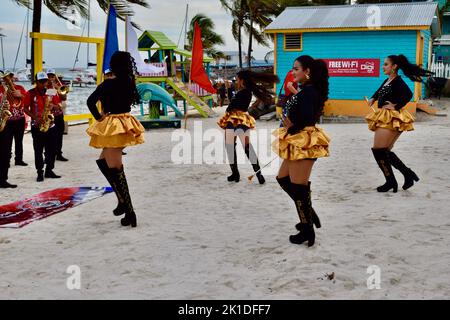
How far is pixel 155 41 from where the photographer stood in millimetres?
22484

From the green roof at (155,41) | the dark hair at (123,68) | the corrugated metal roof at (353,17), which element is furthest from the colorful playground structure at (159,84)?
the dark hair at (123,68)

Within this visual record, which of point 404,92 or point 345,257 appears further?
point 404,92

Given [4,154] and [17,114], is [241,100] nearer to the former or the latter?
[4,154]

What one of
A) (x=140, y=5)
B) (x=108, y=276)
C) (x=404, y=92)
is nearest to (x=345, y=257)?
(x=108, y=276)

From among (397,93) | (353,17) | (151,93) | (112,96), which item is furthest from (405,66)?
(353,17)

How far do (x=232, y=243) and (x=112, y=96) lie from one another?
2.02 m

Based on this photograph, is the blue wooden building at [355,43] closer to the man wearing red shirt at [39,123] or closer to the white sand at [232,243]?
the white sand at [232,243]

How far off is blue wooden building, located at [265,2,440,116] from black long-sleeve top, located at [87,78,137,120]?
1386cm

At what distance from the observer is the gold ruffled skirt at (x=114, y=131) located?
546cm

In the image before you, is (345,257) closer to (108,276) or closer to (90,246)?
(108,276)

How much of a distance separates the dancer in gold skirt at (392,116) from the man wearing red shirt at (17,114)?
5810 mm

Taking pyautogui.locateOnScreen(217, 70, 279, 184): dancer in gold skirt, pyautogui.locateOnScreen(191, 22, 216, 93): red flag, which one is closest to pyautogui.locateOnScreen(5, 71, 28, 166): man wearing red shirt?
pyautogui.locateOnScreen(191, 22, 216, 93): red flag

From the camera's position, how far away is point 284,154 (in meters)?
4.85

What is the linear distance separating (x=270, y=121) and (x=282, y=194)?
39.6 ft
